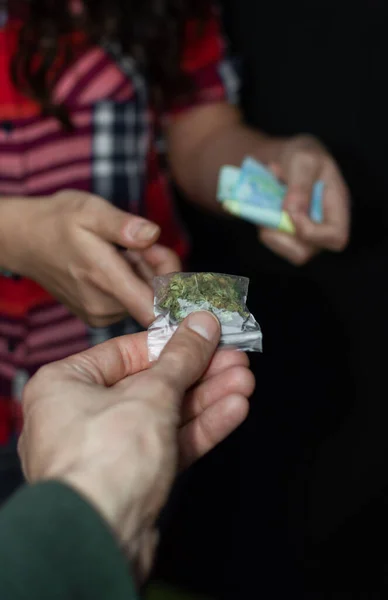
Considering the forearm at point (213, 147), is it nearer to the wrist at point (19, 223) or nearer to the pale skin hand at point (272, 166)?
the pale skin hand at point (272, 166)

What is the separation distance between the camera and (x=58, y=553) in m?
0.30

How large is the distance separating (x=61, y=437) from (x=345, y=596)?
0.97 meters

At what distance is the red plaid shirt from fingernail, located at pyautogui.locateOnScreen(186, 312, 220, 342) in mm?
293

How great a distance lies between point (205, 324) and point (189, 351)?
43mm

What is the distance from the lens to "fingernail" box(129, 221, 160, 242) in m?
0.56

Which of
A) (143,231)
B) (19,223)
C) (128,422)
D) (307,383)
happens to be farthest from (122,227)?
(307,383)

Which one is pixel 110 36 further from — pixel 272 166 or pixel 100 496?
pixel 100 496

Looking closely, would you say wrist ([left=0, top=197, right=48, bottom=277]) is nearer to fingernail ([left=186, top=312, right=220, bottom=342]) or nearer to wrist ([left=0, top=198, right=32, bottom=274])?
wrist ([left=0, top=198, right=32, bottom=274])

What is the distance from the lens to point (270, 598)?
111 centimetres

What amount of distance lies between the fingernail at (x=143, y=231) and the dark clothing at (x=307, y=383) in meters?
0.43

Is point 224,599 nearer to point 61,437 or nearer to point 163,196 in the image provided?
point 163,196

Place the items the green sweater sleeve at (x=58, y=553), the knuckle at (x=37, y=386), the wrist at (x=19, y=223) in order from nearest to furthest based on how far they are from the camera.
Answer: the green sweater sleeve at (x=58, y=553) → the knuckle at (x=37, y=386) → the wrist at (x=19, y=223)

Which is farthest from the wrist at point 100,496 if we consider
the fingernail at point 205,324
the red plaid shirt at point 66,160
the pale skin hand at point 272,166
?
the pale skin hand at point 272,166

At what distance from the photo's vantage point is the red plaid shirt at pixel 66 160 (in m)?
0.70
